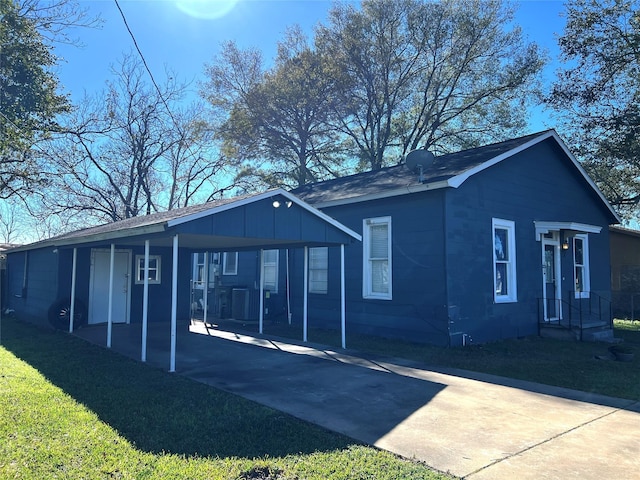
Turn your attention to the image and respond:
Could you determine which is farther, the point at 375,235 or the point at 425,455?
the point at 375,235

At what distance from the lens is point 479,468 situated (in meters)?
3.74

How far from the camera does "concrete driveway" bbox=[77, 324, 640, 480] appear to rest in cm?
393

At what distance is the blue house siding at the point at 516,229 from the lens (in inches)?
382

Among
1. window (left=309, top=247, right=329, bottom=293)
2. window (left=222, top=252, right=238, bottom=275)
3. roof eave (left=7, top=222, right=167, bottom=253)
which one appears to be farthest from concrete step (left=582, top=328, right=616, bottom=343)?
window (left=222, top=252, right=238, bottom=275)

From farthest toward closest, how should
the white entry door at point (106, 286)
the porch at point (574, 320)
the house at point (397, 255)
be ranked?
the white entry door at point (106, 286) → the porch at point (574, 320) → the house at point (397, 255)

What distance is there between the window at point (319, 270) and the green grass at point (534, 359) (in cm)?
136

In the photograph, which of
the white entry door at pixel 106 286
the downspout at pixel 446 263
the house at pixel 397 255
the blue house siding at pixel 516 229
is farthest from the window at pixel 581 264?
the white entry door at pixel 106 286

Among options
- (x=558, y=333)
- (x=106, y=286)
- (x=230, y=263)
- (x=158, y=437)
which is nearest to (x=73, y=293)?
(x=106, y=286)

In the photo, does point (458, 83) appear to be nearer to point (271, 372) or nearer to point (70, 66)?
point (70, 66)

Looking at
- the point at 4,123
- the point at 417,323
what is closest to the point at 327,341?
the point at 417,323

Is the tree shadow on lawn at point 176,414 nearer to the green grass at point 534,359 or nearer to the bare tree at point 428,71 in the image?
the green grass at point 534,359

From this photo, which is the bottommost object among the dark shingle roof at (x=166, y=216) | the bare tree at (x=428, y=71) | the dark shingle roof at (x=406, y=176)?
the dark shingle roof at (x=166, y=216)

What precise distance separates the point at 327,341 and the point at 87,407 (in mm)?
5658

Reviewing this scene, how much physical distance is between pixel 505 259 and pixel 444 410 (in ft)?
21.0
